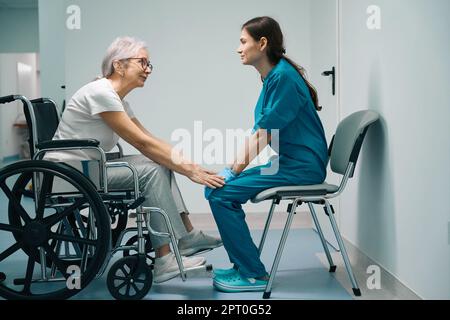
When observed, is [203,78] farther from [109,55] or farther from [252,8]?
[109,55]

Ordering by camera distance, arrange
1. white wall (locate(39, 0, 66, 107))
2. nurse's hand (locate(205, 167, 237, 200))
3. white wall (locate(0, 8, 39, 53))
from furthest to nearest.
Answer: white wall (locate(0, 8, 39, 53))
white wall (locate(39, 0, 66, 107))
nurse's hand (locate(205, 167, 237, 200))

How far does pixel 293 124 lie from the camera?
214 centimetres

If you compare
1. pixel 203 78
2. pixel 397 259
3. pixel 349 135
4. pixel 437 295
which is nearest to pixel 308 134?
pixel 349 135

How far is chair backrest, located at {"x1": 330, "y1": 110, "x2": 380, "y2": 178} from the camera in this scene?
205 cm

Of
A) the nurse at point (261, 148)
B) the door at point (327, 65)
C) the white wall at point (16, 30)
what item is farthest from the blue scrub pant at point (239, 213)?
the white wall at point (16, 30)

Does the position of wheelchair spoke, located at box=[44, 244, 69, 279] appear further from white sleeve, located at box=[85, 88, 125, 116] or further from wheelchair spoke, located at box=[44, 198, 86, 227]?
white sleeve, located at box=[85, 88, 125, 116]

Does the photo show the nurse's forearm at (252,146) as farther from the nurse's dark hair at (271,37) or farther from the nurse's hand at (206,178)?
the nurse's dark hair at (271,37)

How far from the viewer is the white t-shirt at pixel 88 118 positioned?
2.09 meters

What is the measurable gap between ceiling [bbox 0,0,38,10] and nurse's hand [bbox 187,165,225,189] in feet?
23.1

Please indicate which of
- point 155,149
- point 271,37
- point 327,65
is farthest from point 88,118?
point 327,65

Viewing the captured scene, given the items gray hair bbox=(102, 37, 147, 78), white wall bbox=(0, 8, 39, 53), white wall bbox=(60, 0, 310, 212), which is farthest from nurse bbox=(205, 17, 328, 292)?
white wall bbox=(0, 8, 39, 53)

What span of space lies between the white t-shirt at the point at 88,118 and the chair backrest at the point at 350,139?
837mm

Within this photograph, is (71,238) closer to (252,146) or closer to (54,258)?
(54,258)
